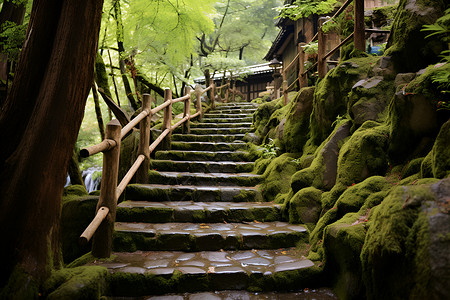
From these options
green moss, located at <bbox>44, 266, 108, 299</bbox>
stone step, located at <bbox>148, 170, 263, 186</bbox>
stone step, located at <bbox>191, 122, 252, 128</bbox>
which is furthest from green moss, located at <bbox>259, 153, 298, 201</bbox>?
stone step, located at <bbox>191, 122, 252, 128</bbox>

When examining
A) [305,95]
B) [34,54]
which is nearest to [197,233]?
[34,54]

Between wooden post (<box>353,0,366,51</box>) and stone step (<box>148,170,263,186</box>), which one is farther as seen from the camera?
stone step (<box>148,170,263,186</box>)

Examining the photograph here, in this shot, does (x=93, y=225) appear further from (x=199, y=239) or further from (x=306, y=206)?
(x=306, y=206)

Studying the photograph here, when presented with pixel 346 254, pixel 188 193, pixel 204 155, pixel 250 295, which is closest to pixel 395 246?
pixel 346 254

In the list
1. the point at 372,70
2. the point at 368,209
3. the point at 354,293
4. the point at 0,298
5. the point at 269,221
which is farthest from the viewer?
the point at 269,221

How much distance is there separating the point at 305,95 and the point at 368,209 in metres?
3.57

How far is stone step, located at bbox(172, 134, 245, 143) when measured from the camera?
27.9 ft

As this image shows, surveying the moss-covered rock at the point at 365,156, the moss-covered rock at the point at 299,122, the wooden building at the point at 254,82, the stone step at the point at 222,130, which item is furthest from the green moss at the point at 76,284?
the wooden building at the point at 254,82

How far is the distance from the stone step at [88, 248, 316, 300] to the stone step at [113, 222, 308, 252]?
28 cm

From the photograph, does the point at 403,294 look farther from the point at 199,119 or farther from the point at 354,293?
the point at 199,119

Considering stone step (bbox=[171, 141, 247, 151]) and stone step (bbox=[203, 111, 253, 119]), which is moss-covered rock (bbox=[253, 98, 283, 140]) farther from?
stone step (bbox=[203, 111, 253, 119])

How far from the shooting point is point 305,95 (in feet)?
19.8

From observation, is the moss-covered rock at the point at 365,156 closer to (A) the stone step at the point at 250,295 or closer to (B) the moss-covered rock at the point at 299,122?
(A) the stone step at the point at 250,295

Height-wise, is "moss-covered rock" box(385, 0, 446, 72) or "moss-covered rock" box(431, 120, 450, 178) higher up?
"moss-covered rock" box(385, 0, 446, 72)
